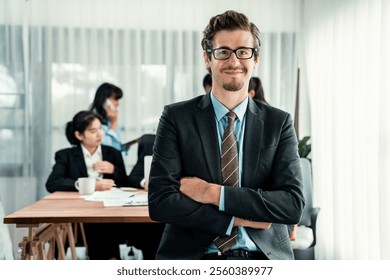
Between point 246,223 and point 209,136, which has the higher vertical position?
point 209,136

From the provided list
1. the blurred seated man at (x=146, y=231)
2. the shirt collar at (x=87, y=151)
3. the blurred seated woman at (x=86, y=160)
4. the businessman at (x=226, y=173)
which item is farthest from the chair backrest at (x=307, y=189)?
the businessman at (x=226, y=173)

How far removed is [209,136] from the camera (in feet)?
3.86

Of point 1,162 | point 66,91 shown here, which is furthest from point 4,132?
point 66,91

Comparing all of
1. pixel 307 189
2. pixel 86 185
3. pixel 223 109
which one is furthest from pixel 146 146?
pixel 223 109

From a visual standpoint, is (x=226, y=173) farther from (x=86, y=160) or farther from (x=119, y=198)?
(x=86, y=160)

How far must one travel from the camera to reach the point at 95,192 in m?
2.35

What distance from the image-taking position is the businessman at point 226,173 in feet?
3.71

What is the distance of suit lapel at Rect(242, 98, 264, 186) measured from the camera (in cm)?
116

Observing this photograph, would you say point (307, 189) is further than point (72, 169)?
Yes

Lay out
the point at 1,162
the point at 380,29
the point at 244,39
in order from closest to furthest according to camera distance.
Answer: the point at 244,39 → the point at 380,29 → the point at 1,162

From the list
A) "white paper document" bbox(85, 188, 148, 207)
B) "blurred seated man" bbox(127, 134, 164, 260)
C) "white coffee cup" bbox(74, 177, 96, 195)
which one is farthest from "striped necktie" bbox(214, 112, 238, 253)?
"blurred seated man" bbox(127, 134, 164, 260)

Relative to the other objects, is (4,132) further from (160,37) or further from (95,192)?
(95,192)

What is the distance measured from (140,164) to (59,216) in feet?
3.09

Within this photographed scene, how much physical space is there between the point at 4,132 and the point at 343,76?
2.55 metres
